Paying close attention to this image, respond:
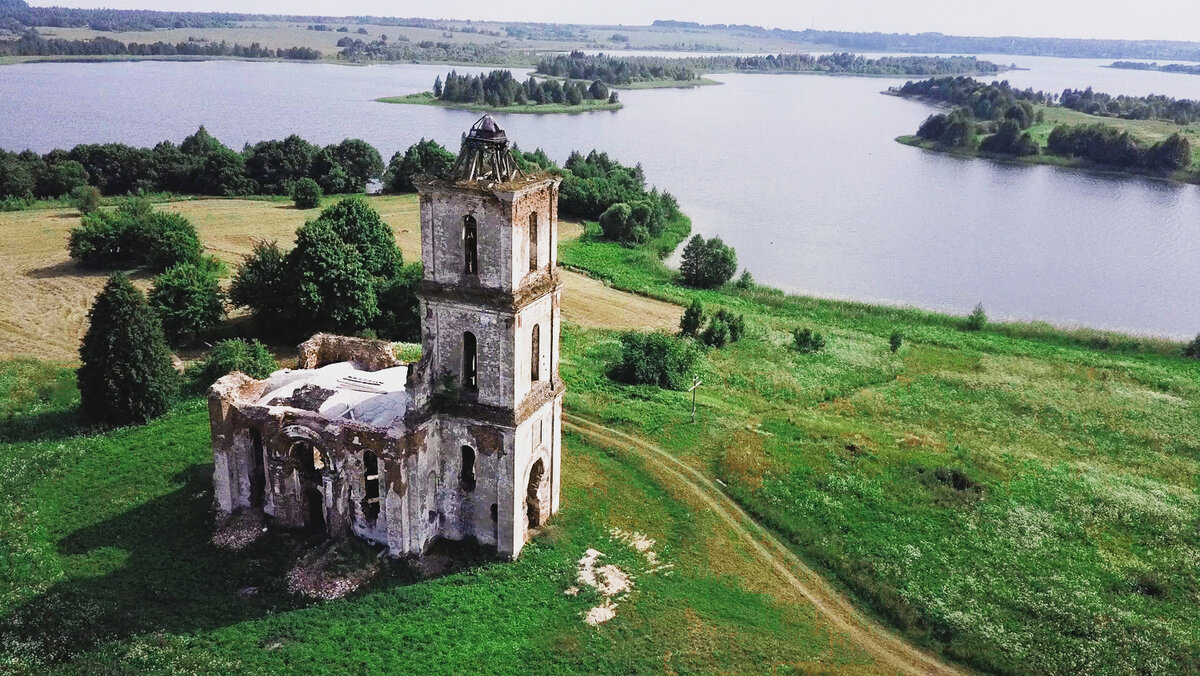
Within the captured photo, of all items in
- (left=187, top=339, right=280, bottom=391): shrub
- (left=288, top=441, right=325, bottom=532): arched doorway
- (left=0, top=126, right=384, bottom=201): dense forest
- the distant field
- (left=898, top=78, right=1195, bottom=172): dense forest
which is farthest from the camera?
(left=898, top=78, right=1195, bottom=172): dense forest

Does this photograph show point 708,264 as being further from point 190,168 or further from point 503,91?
point 503,91

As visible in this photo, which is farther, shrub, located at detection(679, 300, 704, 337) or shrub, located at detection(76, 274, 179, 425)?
shrub, located at detection(679, 300, 704, 337)

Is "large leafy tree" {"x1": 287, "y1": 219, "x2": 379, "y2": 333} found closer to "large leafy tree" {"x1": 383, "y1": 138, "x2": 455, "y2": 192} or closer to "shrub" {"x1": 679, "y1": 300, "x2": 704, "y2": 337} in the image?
"shrub" {"x1": 679, "y1": 300, "x2": 704, "y2": 337}

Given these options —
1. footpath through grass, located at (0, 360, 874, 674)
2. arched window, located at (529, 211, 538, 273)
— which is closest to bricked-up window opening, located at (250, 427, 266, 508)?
footpath through grass, located at (0, 360, 874, 674)

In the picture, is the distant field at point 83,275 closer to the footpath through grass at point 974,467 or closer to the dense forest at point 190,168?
the dense forest at point 190,168

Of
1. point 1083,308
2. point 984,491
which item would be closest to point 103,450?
point 984,491

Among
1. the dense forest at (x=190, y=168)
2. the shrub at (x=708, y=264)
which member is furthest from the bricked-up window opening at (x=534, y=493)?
the dense forest at (x=190, y=168)
